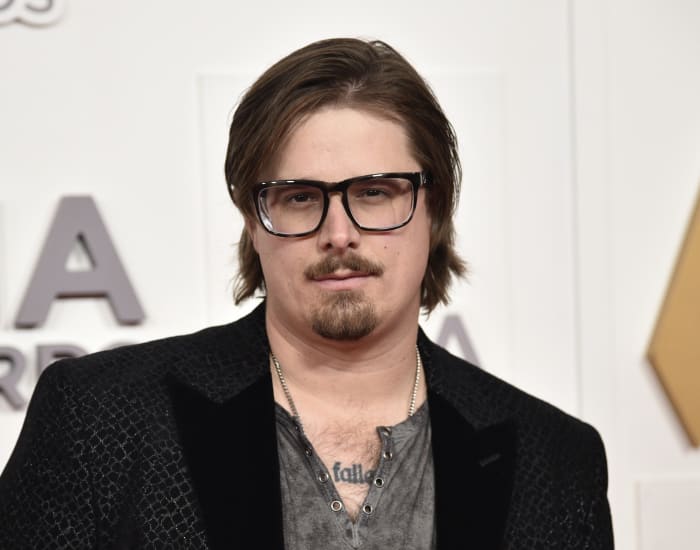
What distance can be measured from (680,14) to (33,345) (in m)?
2.25

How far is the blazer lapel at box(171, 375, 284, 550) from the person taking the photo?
5.32 feet

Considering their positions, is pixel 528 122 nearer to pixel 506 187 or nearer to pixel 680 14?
pixel 506 187

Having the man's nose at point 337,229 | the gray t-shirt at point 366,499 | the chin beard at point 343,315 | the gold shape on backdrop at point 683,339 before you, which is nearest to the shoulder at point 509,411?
the gray t-shirt at point 366,499

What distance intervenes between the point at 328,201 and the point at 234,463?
45 centimetres

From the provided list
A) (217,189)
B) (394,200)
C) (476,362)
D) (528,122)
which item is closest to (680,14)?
(528,122)

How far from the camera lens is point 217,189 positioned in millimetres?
3131

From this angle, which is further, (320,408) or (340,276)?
(320,408)

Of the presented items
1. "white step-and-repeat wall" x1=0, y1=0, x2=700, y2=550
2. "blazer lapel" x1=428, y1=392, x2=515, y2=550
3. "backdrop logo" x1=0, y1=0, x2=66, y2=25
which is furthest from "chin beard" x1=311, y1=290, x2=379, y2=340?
"backdrop logo" x1=0, y1=0, x2=66, y2=25

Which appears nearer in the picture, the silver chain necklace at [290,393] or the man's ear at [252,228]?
the silver chain necklace at [290,393]

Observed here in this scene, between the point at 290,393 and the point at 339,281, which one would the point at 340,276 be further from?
the point at 290,393

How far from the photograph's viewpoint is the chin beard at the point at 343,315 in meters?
1.78

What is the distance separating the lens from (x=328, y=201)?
5.76 feet

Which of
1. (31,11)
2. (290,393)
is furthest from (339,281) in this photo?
(31,11)

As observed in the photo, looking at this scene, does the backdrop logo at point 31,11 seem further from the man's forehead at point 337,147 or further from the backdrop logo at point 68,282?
the man's forehead at point 337,147
